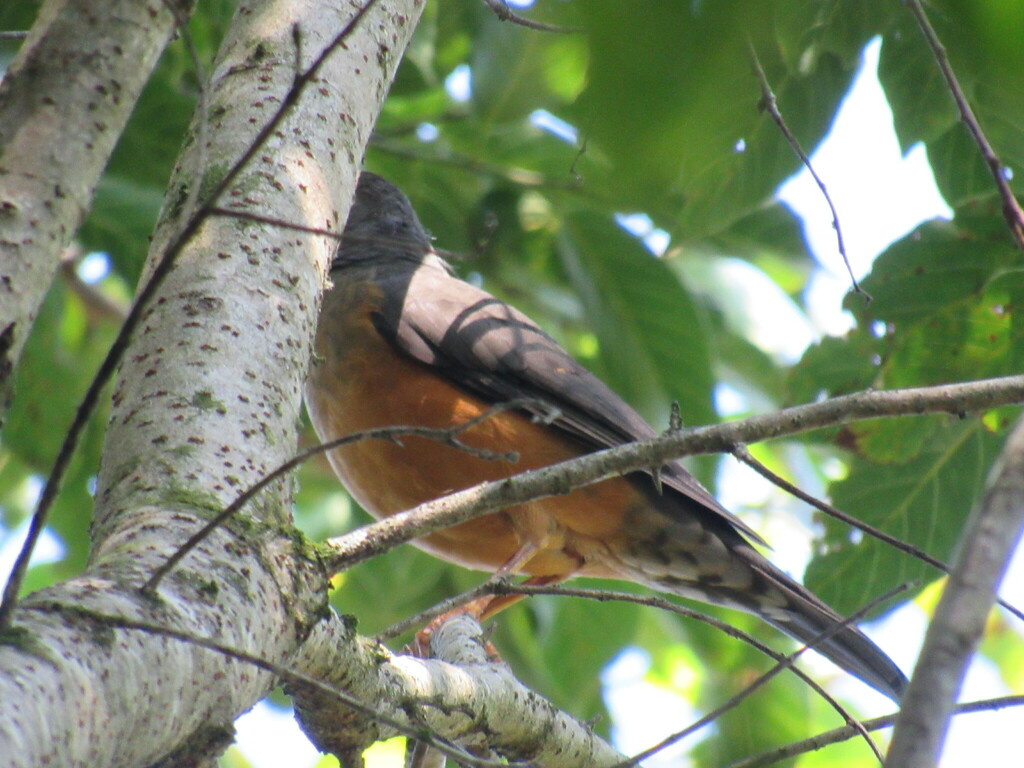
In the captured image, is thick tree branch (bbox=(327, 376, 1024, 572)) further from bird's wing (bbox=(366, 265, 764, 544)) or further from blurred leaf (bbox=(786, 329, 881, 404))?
blurred leaf (bbox=(786, 329, 881, 404))

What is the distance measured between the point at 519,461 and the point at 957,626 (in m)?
3.07

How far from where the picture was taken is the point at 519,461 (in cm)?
395

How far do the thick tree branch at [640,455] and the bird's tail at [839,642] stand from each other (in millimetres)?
2228

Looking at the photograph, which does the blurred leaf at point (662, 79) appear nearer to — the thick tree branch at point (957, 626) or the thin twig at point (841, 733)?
the thick tree branch at point (957, 626)

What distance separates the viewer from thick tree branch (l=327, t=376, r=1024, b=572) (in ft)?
6.45

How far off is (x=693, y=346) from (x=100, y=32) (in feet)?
13.9

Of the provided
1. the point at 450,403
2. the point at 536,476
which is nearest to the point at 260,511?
the point at 536,476

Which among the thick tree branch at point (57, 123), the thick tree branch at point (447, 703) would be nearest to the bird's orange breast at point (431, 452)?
the thick tree branch at point (447, 703)

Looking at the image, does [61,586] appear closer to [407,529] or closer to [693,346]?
[407,529]

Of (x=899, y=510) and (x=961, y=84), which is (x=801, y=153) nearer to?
(x=961, y=84)

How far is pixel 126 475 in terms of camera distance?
189 centimetres

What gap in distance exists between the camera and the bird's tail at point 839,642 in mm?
4113

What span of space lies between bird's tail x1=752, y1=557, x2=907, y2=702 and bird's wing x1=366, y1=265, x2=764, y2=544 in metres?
0.30

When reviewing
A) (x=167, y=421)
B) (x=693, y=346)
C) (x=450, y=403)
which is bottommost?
(x=167, y=421)
